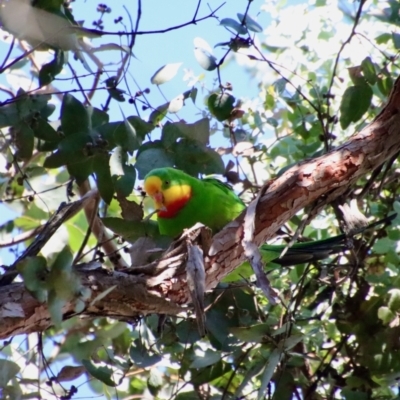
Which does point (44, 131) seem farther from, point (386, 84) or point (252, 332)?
point (386, 84)

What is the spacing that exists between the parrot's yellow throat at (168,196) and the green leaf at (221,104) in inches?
11.7

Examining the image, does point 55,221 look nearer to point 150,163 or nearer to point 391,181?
point 150,163

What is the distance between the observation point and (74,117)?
75.5 inches

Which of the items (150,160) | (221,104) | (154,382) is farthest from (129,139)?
(154,382)

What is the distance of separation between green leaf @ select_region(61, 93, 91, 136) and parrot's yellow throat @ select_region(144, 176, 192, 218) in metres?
0.42

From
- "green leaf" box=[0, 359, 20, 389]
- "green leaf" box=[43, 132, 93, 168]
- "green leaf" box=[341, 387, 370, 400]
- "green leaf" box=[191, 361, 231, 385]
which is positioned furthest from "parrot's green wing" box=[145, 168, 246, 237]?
"green leaf" box=[0, 359, 20, 389]

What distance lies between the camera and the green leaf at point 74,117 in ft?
6.27

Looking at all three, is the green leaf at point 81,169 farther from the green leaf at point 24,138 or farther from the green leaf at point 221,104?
the green leaf at point 221,104

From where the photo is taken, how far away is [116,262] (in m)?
2.14

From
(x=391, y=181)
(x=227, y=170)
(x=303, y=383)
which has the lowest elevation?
(x=303, y=383)

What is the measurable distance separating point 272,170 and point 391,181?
69cm

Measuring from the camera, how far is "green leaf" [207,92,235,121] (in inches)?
84.2

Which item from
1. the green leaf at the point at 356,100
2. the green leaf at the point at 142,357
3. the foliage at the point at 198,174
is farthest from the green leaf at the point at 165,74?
the green leaf at the point at 142,357

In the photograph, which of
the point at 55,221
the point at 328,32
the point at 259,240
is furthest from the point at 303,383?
the point at 328,32
